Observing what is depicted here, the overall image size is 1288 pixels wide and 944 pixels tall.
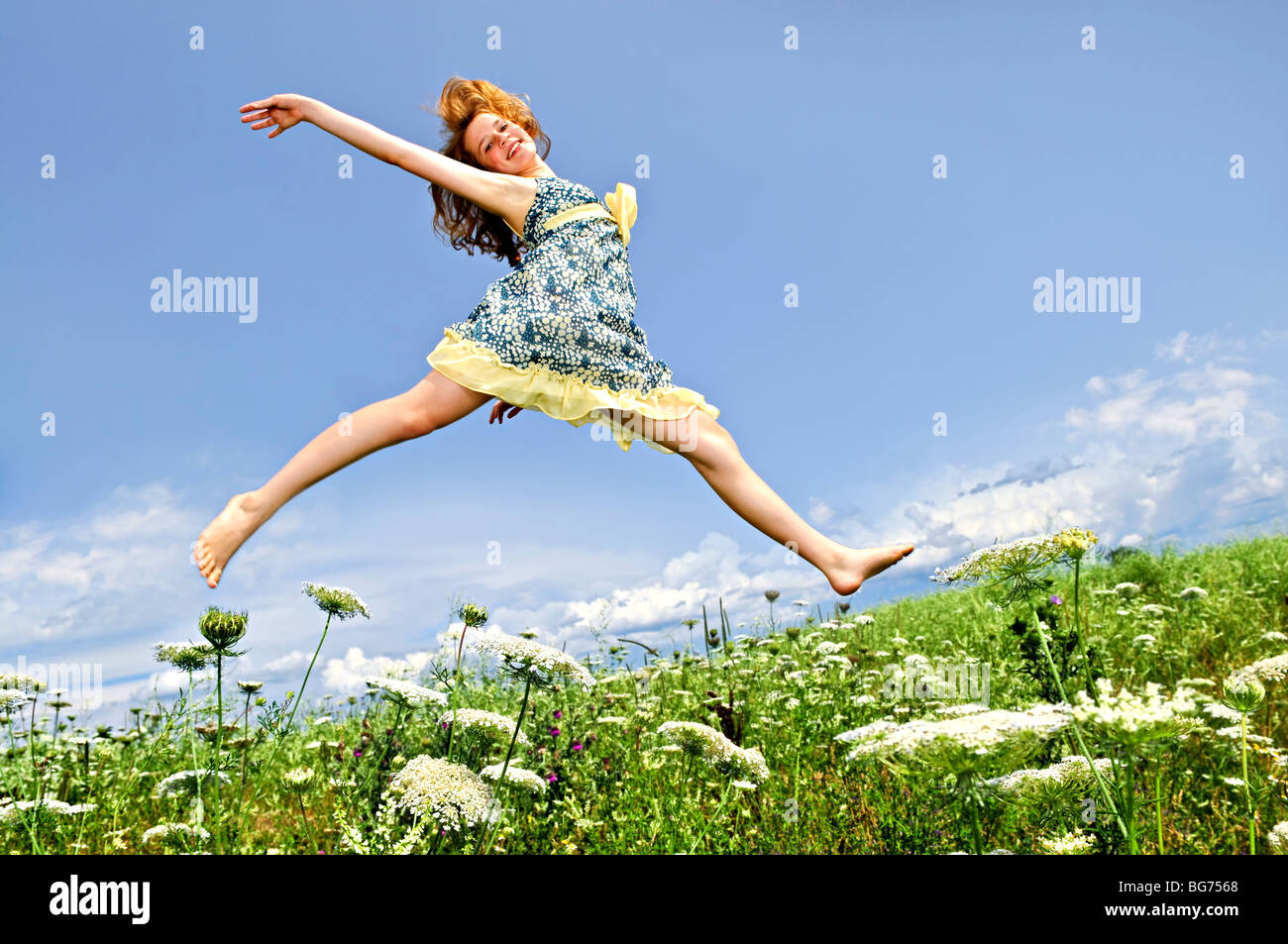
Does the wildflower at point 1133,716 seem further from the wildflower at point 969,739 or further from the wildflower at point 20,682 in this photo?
the wildflower at point 20,682

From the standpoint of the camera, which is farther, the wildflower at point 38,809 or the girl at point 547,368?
the girl at point 547,368

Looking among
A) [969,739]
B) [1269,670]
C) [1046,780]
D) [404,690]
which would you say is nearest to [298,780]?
[404,690]

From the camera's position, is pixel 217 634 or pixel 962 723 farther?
pixel 217 634

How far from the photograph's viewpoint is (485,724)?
9.47 feet

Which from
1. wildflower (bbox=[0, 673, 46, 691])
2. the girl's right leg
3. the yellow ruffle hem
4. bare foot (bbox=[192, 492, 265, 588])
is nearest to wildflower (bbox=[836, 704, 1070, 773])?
the yellow ruffle hem

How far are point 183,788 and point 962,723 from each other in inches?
105

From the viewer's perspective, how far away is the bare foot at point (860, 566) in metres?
3.34

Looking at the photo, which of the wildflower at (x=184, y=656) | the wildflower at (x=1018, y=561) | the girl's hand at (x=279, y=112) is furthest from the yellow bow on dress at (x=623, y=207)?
the wildflower at (x=184, y=656)

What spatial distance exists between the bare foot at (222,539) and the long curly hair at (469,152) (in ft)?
5.52

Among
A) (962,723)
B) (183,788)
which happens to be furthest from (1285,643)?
(183,788)

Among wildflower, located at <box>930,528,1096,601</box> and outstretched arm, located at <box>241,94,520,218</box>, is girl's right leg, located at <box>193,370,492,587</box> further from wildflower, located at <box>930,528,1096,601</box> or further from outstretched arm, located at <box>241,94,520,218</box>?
wildflower, located at <box>930,528,1096,601</box>

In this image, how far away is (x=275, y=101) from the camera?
3223mm

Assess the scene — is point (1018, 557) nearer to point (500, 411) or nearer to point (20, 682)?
point (500, 411)
